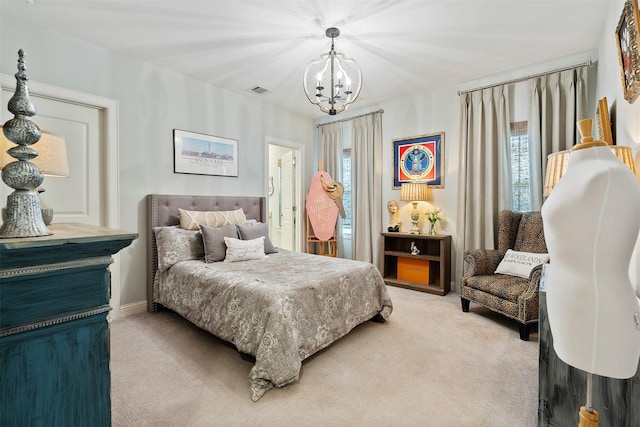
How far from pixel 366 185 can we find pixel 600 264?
12.5ft

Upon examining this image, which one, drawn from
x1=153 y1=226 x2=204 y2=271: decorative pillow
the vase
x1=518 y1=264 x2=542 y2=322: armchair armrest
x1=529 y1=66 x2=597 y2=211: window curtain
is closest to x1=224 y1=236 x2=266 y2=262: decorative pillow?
x1=153 y1=226 x2=204 y2=271: decorative pillow

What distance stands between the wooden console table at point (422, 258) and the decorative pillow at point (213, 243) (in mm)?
2187

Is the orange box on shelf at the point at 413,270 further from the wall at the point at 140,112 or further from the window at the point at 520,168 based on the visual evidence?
the wall at the point at 140,112

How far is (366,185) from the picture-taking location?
183 inches

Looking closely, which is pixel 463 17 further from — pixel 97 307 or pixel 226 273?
pixel 97 307

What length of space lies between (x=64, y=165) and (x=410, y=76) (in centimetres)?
345

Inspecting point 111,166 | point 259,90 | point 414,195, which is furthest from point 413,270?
point 111,166

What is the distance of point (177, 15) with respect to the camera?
2436mm

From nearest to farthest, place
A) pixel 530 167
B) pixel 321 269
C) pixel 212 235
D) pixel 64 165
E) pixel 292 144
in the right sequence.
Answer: pixel 64 165 → pixel 321 269 → pixel 212 235 → pixel 530 167 → pixel 292 144

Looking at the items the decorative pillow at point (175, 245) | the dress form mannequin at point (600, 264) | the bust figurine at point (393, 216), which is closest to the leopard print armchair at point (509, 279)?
the bust figurine at point (393, 216)

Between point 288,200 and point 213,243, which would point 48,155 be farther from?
point 288,200

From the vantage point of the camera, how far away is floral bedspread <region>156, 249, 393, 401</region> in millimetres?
1841

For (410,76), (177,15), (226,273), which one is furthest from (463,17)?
(226,273)

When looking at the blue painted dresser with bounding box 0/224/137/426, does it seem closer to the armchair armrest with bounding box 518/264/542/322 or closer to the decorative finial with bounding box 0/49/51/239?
the decorative finial with bounding box 0/49/51/239
